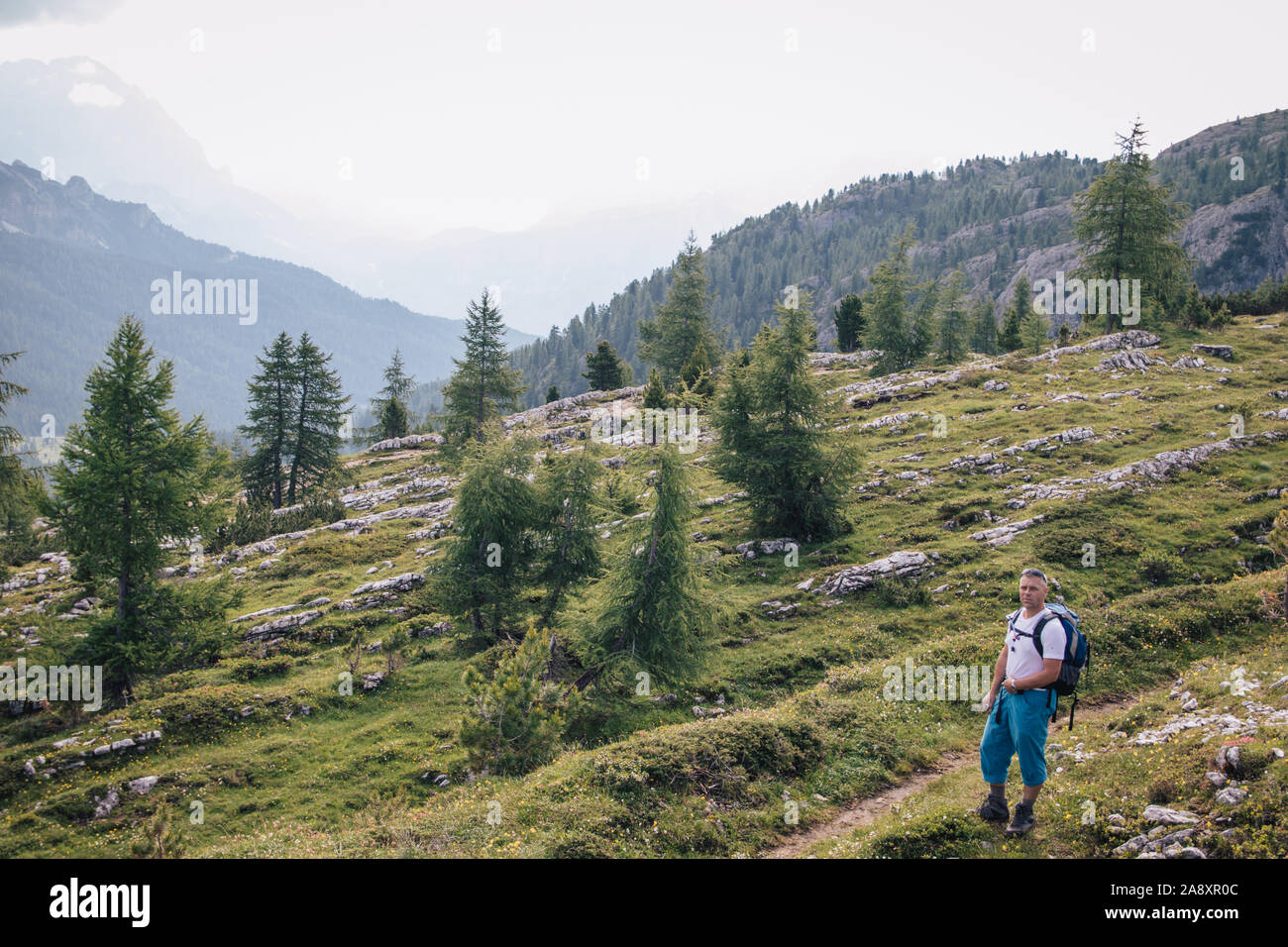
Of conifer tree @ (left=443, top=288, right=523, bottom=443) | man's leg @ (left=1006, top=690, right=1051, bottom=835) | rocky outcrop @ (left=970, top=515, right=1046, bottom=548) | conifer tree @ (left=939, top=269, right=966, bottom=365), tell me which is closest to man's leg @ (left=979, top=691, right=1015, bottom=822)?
man's leg @ (left=1006, top=690, right=1051, bottom=835)

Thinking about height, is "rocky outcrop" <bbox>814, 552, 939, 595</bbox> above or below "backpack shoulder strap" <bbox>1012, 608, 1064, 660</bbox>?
below

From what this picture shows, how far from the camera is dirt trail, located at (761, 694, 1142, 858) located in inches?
408

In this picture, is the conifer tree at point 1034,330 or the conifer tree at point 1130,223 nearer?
the conifer tree at point 1130,223

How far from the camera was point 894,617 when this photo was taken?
2122cm

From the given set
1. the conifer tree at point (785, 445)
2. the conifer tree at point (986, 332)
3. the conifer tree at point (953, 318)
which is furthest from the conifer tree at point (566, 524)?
the conifer tree at point (986, 332)

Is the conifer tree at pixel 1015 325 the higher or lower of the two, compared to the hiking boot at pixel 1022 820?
higher

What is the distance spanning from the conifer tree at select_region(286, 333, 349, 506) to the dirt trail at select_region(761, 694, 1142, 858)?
162 ft

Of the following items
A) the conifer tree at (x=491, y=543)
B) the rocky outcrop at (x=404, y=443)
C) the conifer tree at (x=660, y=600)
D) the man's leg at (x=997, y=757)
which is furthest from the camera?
the rocky outcrop at (x=404, y=443)

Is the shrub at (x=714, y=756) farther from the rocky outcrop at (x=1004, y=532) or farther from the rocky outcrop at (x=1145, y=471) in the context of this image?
the rocky outcrop at (x=1145, y=471)

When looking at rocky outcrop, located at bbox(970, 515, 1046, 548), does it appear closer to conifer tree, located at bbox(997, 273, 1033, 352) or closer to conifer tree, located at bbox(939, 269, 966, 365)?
conifer tree, located at bbox(939, 269, 966, 365)

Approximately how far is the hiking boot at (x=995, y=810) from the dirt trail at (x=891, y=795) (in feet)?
7.20

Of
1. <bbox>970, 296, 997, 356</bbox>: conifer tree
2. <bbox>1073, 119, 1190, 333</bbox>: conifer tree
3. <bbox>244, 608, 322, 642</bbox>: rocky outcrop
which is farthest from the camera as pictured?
<bbox>970, 296, 997, 356</bbox>: conifer tree

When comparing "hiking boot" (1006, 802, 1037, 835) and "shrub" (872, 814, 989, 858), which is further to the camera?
"hiking boot" (1006, 802, 1037, 835)

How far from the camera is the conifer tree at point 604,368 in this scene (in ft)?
260
